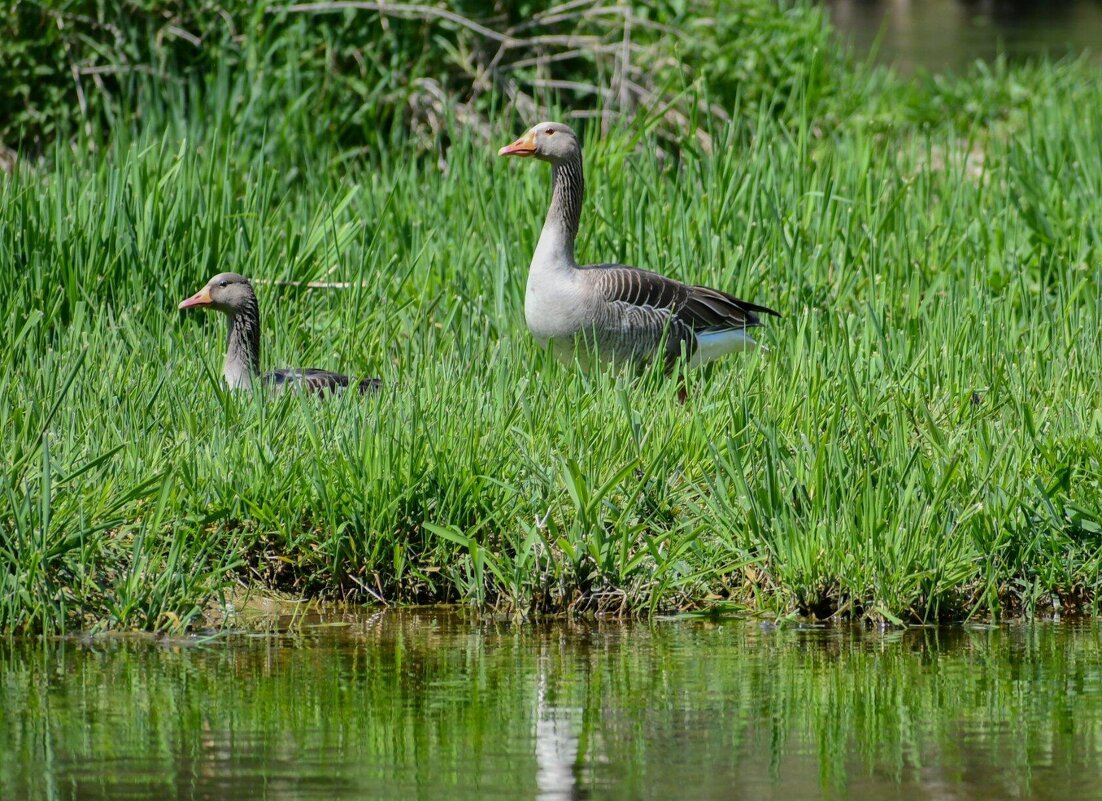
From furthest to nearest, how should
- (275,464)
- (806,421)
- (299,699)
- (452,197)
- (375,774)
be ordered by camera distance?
(452,197)
(806,421)
(275,464)
(299,699)
(375,774)

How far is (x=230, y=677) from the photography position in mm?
4621

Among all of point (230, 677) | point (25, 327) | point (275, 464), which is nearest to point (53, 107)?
point (25, 327)

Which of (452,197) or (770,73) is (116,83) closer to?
(452,197)

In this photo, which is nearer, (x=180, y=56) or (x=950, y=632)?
(x=950, y=632)

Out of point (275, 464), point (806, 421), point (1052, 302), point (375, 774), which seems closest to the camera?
point (375, 774)

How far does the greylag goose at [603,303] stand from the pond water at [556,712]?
2192 mm

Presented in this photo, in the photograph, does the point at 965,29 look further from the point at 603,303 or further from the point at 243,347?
the point at 243,347

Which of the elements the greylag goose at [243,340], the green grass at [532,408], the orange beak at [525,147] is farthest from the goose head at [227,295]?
the orange beak at [525,147]

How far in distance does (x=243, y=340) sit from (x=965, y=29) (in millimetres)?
21863

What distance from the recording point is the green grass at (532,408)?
17.6 feet

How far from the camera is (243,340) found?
22.9 ft

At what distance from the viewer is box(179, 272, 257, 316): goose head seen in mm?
7047

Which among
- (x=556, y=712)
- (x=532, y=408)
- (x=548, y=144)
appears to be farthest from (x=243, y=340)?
(x=556, y=712)

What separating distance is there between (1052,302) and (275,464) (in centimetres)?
411
